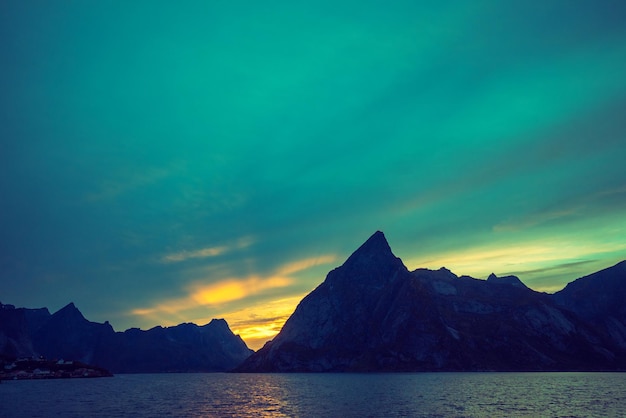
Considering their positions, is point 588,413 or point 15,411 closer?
point 588,413

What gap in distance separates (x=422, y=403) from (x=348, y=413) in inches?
1263

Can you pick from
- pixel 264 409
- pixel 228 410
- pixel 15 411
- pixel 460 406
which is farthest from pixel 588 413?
pixel 15 411

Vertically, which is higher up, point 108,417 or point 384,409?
point 108,417

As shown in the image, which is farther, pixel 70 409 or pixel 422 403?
pixel 422 403

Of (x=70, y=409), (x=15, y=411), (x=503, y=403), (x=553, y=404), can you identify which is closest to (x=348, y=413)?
(x=503, y=403)

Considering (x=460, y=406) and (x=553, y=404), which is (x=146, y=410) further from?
(x=553, y=404)

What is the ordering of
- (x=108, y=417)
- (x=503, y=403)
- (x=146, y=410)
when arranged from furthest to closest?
(x=503, y=403)
(x=146, y=410)
(x=108, y=417)

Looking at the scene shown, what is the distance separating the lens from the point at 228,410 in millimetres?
108562

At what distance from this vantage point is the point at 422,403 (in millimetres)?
118250

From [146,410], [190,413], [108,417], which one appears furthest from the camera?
[146,410]

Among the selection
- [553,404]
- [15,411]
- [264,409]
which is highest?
[15,411]

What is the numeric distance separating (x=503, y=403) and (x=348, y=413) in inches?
1983

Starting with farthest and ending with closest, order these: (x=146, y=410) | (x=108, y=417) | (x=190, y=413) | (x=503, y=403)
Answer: (x=503, y=403)
(x=146, y=410)
(x=190, y=413)
(x=108, y=417)

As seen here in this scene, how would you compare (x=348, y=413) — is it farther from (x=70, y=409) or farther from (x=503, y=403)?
(x=70, y=409)
